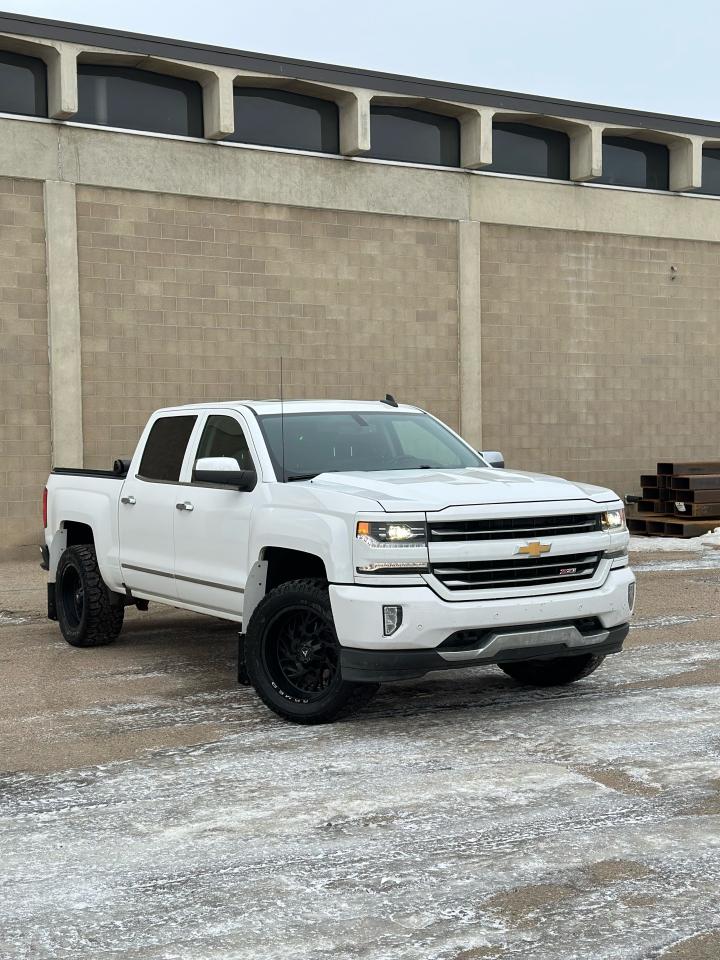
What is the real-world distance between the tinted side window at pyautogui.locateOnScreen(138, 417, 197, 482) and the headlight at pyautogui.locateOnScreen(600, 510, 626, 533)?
3.23 m

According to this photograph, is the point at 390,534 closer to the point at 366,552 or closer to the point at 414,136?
the point at 366,552

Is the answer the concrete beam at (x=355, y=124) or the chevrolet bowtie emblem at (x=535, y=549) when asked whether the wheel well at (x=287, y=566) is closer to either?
the chevrolet bowtie emblem at (x=535, y=549)

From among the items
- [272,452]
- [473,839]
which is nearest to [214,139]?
[272,452]

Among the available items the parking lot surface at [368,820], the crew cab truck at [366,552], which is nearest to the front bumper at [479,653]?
the crew cab truck at [366,552]

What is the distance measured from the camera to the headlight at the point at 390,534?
6754mm

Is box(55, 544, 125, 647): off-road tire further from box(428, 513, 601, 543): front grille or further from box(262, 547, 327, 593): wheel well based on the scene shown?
box(428, 513, 601, 543): front grille

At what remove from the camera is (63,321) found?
17500mm

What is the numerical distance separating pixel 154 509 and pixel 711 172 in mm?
18374

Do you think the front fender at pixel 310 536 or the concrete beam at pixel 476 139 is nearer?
the front fender at pixel 310 536

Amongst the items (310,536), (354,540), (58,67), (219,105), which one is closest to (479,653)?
(354,540)

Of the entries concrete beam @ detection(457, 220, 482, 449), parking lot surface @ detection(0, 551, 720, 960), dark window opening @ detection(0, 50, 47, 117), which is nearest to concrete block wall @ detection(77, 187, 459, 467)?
concrete beam @ detection(457, 220, 482, 449)

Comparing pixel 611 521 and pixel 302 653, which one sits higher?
pixel 611 521

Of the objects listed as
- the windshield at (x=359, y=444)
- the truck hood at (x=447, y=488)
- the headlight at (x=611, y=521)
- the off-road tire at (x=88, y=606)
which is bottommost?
the off-road tire at (x=88, y=606)

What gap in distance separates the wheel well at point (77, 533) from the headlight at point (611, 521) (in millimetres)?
4868
